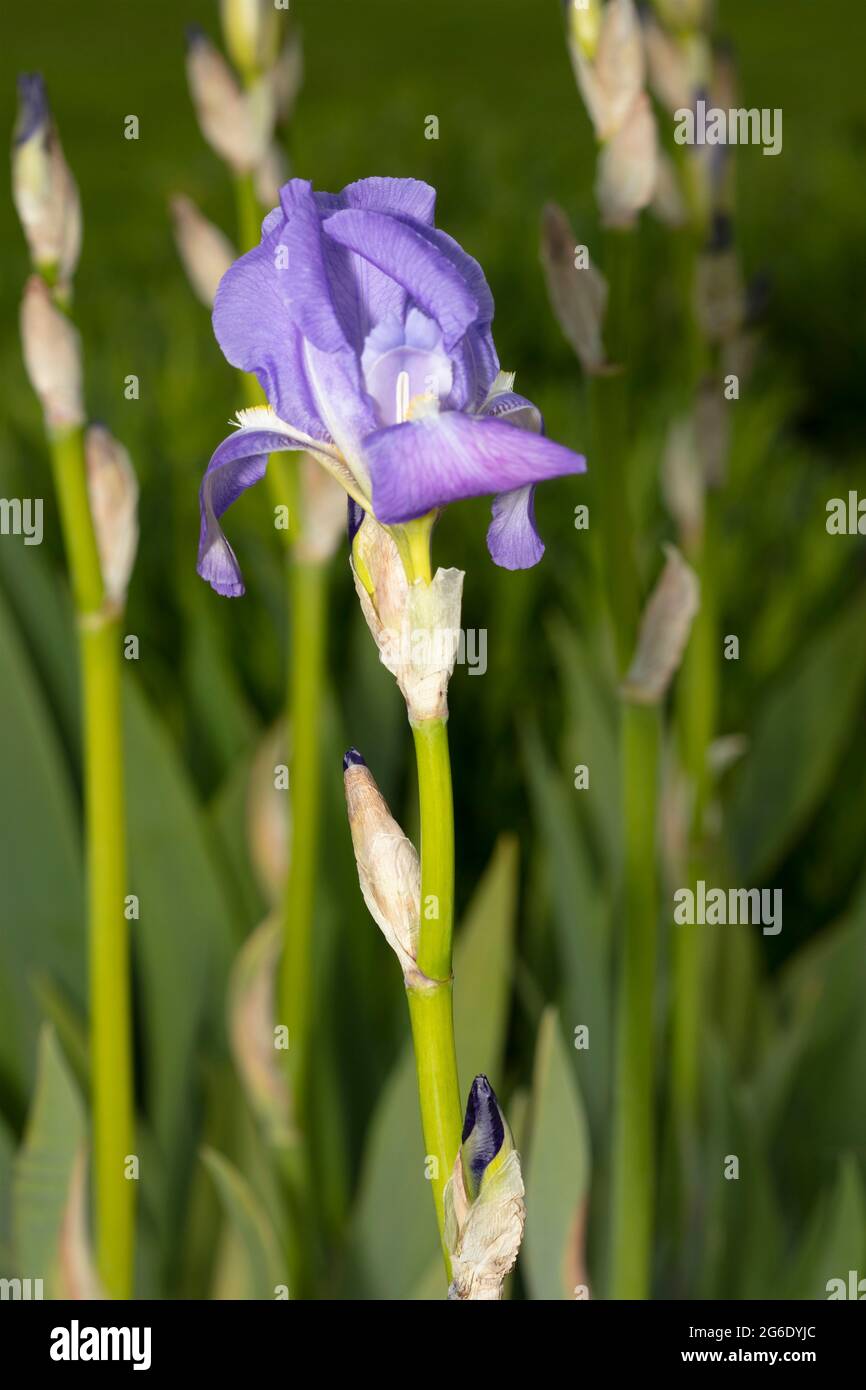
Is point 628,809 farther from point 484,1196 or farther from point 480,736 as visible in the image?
point 480,736

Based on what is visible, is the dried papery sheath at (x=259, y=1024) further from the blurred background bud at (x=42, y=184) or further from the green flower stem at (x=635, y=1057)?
the blurred background bud at (x=42, y=184)

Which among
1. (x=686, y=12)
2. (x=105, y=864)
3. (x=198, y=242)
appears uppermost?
(x=686, y=12)

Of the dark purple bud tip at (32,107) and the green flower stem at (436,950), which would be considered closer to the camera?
the green flower stem at (436,950)

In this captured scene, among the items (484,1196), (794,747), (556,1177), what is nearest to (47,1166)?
(556,1177)

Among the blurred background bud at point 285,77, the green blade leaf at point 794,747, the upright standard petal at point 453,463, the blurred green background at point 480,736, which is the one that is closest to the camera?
the upright standard petal at point 453,463

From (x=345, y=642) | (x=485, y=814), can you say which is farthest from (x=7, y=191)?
(x=485, y=814)

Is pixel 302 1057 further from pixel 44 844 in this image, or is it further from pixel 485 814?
pixel 485 814

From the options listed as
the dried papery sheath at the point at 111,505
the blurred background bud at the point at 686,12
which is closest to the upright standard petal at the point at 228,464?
the dried papery sheath at the point at 111,505
